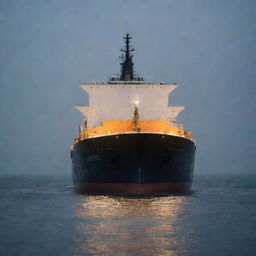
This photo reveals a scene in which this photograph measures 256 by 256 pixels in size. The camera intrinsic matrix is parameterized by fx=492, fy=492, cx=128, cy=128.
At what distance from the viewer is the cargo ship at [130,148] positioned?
34.9 metres

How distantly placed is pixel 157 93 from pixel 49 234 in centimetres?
2728

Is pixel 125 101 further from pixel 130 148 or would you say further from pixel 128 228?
pixel 128 228

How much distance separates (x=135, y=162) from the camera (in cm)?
3481

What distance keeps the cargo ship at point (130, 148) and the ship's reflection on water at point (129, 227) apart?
2.58 m

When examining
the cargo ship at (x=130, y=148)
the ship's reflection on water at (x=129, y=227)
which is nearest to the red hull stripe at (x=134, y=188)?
the cargo ship at (x=130, y=148)

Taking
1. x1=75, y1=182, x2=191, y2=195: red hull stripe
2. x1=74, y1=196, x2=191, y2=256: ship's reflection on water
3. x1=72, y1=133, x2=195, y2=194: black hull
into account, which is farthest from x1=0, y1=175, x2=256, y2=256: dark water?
x1=72, y1=133, x2=195, y2=194: black hull

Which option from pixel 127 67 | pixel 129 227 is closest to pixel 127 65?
pixel 127 67

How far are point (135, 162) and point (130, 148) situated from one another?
1053 mm

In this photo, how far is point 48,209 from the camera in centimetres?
3047

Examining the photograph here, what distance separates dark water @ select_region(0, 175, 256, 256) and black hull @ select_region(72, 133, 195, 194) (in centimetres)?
266

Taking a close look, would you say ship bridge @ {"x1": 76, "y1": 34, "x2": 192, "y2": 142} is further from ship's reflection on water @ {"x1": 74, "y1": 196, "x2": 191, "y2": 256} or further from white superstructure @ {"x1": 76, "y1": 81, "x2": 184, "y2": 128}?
ship's reflection on water @ {"x1": 74, "y1": 196, "x2": 191, "y2": 256}

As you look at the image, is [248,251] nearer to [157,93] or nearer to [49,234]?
[49,234]

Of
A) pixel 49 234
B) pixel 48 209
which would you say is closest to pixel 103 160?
pixel 48 209

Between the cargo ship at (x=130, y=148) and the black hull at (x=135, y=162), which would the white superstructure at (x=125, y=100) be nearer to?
the cargo ship at (x=130, y=148)
